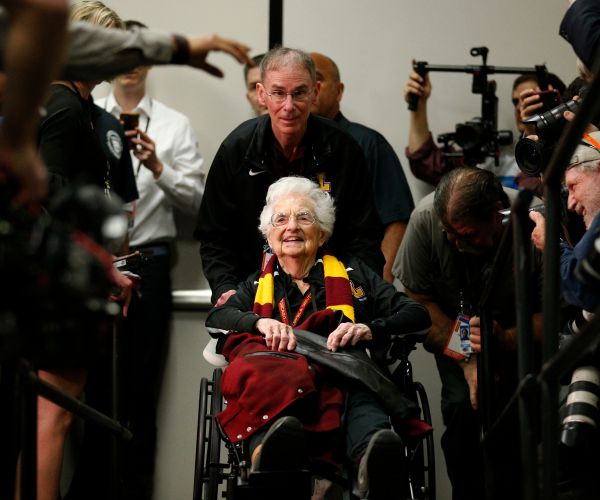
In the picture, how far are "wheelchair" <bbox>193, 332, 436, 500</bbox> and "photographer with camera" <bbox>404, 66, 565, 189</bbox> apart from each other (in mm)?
1541

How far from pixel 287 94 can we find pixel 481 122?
1205mm

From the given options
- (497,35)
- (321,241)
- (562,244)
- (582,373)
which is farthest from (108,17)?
(497,35)

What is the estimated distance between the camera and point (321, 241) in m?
3.53

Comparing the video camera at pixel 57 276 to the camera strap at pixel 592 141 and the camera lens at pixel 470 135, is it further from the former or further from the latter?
the camera lens at pixel 470 135

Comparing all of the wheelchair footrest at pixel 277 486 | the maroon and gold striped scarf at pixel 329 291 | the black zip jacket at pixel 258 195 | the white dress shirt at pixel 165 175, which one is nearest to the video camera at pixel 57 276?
the wheelchair footrest at pixel 277 486

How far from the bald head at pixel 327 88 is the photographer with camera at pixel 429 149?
332mm

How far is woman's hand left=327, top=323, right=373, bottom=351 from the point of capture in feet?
10.2

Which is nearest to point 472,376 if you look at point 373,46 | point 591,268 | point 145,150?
point 145,150

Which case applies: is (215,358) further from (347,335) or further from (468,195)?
(468,195)

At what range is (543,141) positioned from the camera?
9.87ft

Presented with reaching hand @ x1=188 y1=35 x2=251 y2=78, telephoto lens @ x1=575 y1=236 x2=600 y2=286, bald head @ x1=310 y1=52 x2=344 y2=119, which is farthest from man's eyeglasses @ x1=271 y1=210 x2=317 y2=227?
telephoto lens @ x1=575 y1=236 x2=600 y2=286

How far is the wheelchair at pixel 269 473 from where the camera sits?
2781mm

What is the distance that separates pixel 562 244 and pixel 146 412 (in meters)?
2.31

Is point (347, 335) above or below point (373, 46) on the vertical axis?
below
